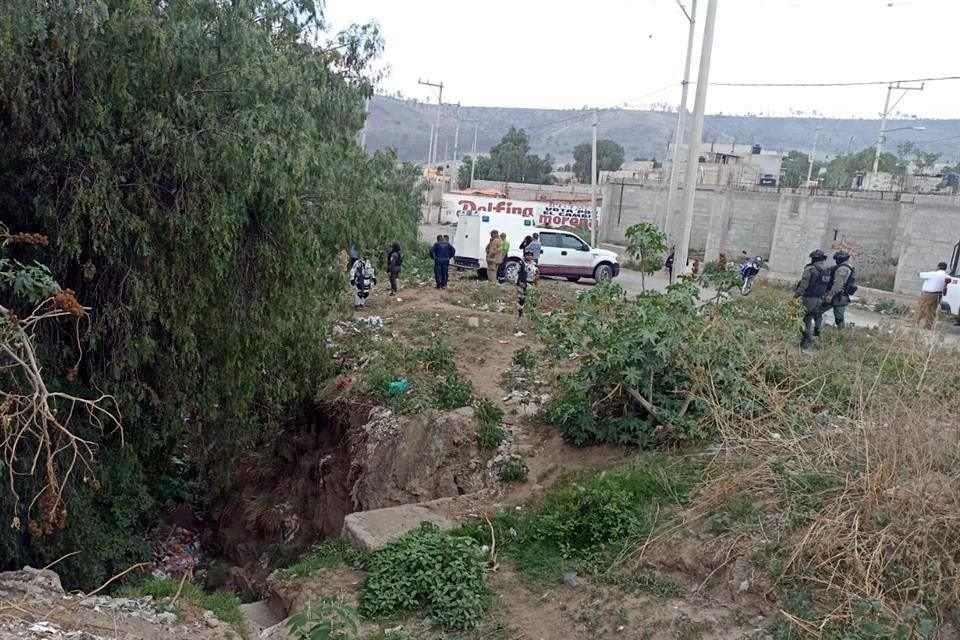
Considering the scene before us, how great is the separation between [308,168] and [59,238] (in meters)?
2.05

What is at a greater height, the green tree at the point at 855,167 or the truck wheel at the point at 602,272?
the green tree at the point at 855,167

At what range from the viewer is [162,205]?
20.7ft

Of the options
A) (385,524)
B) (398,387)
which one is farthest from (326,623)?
(398,387)

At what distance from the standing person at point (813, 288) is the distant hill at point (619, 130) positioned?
112178 millimetres

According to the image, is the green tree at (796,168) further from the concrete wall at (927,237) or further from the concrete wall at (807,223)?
the concrete wall at (927,237)

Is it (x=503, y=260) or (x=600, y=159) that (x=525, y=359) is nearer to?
(x=503, y=260)

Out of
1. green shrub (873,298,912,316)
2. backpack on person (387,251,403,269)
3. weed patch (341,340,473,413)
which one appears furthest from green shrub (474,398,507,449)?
green shrub (873,298,912,316)

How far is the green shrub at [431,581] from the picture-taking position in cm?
517

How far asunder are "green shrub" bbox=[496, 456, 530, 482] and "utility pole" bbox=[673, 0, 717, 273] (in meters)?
5.14

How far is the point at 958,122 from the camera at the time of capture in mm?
151125

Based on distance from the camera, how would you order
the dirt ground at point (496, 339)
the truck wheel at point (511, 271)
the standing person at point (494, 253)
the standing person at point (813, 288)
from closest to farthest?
the dirt ground at point (496, 339) → the standing person at point (813, 288) → the standing person at point (494, 253) → the truck wheel at point (511, 271)

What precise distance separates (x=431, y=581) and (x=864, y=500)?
2915 mm

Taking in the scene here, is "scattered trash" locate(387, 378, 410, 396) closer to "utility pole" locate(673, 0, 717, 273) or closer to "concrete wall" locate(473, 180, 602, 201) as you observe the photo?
"utility pole" locate(673, 0, 717, 273)

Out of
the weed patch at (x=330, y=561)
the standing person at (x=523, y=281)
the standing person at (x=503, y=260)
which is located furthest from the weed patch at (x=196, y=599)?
the standing person at (x=503, y=260)
